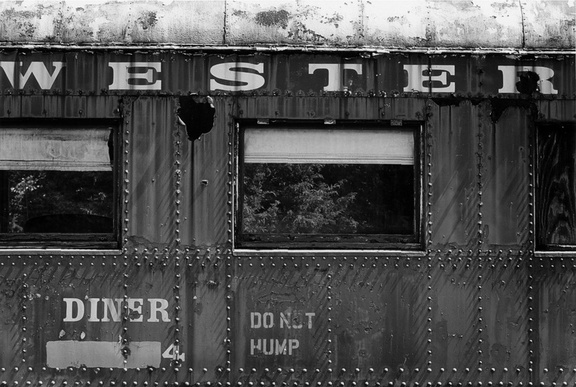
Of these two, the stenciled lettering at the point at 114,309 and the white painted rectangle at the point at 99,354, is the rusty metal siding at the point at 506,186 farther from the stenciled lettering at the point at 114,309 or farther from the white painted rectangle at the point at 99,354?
the white painted rectangle at the point at 99,354

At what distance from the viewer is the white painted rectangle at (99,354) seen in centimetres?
413

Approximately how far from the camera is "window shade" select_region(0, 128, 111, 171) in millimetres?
4238

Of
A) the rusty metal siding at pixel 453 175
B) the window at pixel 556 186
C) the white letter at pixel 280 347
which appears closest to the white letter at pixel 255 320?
the white letter at pixel 280 347

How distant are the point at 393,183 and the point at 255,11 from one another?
4.48 ft

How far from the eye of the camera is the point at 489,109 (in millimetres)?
4250

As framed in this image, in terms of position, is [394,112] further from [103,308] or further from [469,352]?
[103,308]

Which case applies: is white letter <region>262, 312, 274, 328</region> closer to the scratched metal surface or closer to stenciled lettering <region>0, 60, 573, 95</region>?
the scratched metal surface

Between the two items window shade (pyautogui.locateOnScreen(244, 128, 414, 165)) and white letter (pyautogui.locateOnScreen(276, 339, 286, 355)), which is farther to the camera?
window shade (pyautogui.locateOnScreen(244, 128, 414, 165))

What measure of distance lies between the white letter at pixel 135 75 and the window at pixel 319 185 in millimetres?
638

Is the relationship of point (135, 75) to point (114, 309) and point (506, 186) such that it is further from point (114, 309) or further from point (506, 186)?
point (506, 186)

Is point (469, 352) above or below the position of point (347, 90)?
below

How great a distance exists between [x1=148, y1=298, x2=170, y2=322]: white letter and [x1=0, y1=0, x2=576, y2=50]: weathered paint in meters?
1.57

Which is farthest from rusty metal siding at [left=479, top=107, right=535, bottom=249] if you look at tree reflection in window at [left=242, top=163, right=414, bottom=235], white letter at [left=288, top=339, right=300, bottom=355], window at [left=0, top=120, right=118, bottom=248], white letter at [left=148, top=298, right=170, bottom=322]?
window at [left=0, top=120, right=118, bottom=248]

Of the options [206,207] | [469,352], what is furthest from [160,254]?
[469,352]
